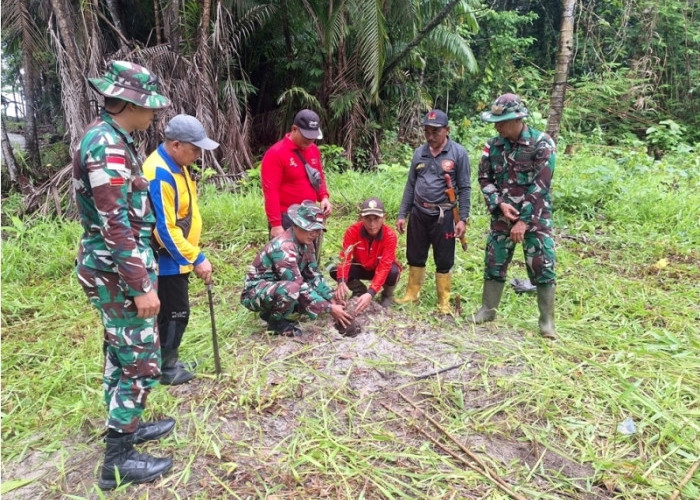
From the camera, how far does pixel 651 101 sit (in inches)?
524

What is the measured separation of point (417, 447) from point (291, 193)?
2.35 metres

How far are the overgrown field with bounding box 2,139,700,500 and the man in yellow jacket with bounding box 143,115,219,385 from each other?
1.63 ft

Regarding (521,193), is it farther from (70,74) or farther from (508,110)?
(70,74)

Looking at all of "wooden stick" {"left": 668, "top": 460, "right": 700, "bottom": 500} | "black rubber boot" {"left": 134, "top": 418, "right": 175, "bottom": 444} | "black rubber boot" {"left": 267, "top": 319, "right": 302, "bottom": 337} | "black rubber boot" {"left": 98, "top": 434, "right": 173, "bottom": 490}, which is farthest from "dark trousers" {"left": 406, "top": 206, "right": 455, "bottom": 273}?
"black rubber boot" {"left": 98, "top": 434, "right": 173, "bottom": 490}

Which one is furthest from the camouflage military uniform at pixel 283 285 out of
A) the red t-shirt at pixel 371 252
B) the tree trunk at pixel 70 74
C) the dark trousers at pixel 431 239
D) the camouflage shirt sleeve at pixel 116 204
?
the tree trunk at pixel 70 74

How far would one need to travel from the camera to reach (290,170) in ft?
13.3

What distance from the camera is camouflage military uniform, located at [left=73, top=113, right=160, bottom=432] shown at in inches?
79.4

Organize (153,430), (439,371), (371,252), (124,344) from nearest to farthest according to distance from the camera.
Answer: (124,344), (153,430), (439,371), (371,252)

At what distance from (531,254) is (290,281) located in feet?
6.04

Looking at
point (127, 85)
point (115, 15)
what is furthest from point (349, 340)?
point (115, 15)

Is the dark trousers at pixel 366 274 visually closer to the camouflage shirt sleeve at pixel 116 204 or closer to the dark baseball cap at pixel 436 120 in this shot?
the dark baseball cap at pixel 436 120

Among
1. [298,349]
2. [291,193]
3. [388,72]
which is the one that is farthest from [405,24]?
[298,349]

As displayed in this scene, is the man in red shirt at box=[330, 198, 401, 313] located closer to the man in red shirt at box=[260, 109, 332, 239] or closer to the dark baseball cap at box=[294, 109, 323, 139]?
the man in red shirt at box=[260, 109, 332, 239]

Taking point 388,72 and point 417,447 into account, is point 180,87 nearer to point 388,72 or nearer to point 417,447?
point 388,72
